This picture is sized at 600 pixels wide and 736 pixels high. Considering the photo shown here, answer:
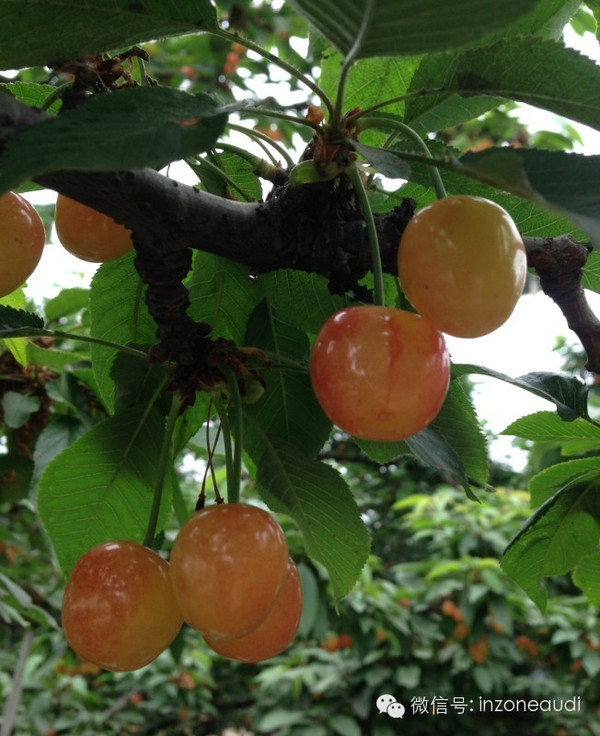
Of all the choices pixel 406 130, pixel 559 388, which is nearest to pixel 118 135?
pixel 406 130

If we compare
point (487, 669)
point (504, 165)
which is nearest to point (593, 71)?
point (504, 165)

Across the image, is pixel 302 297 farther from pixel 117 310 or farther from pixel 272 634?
pixel 272 634

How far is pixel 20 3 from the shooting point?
0.65 meters

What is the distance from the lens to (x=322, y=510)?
0.88 m

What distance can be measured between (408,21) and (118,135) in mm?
224

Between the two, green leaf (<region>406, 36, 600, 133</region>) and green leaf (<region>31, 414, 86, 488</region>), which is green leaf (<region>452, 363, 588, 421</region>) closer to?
green leaf (<region>406, 36, 600, 133</region>)

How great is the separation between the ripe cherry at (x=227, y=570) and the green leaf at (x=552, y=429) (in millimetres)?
557

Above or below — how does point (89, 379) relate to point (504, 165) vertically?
below

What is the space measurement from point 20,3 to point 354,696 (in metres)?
3.83

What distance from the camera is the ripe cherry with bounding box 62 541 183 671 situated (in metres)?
0.70

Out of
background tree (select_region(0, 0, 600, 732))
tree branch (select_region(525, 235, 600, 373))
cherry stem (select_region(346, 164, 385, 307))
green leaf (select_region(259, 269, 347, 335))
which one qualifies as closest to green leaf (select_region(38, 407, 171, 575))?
background tree (select_region(0, 0, 600, 732))

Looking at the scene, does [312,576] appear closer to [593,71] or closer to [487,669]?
[487,669]

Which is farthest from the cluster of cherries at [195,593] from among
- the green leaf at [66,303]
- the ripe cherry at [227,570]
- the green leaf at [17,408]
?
the green leaf at [66,303]

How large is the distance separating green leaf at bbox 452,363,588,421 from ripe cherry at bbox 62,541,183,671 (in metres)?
0.41
